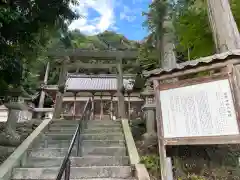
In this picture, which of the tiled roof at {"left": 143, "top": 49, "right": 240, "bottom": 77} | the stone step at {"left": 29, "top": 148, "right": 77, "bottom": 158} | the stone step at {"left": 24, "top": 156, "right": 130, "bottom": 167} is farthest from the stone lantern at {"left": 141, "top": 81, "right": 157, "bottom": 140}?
the tiled roof at {"left": 143, "top": 49, "right": 240, "bottom": 77}

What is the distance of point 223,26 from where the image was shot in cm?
407

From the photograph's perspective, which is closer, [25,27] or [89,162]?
[89,162]

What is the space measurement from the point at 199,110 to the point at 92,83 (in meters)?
9.93

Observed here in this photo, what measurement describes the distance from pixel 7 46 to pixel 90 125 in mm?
3584

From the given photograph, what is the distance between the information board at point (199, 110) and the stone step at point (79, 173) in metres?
1.29

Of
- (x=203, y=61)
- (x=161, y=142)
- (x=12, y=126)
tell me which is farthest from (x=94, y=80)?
(x=203, y=61)

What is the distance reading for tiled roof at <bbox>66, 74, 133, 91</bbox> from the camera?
39.9 ft

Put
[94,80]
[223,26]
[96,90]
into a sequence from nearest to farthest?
1. [223,26]
2. [96,90]
3. [94,80]

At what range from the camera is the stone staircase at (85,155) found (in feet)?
14.1

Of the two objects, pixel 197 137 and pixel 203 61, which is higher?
pixel 203 61

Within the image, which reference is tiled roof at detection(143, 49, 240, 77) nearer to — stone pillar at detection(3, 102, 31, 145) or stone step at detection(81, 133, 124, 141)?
stone step at detection(81, 133, 124, 141)

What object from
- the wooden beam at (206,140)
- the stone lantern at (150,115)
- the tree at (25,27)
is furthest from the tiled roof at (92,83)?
the wooden beam at (206,140)

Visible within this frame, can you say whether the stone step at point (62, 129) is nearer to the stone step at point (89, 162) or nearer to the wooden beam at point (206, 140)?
the stone step at point (89, 162)

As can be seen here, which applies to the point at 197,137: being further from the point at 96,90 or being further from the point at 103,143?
the point at 96,90
